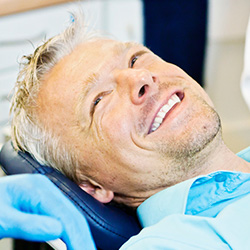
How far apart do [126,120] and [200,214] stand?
37 cm

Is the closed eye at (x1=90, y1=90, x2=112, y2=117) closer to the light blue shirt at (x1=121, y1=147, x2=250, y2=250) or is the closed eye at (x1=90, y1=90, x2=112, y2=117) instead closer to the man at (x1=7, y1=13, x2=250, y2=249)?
the man at (x1=7, y1=13, x2=250, y2=249)

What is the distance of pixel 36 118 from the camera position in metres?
1.39

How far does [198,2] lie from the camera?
2.66 m

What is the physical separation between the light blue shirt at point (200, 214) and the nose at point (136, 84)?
1.02 ft

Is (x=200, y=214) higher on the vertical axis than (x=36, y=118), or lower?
lower

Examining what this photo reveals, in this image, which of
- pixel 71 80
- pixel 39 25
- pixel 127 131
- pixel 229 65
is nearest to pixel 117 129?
pixel 127 131

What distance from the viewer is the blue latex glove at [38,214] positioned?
0.92m

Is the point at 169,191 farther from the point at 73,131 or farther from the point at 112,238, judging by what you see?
the point at 73,131

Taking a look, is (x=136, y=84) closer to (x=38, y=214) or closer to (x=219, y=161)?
(x=219, y=161)

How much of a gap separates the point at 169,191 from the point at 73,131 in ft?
1.22

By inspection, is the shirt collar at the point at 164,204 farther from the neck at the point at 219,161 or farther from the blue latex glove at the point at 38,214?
the blue latex glove at the point at 38,214

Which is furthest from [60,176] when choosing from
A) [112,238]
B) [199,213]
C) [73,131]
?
[199,213]

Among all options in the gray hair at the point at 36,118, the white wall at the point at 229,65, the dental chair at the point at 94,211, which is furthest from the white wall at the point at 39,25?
the dental chair at the point at 94,211

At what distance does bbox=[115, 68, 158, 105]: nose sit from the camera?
4.22 feet
